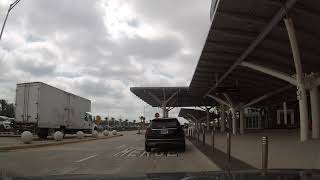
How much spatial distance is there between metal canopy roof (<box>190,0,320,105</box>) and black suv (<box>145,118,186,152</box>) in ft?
16.5

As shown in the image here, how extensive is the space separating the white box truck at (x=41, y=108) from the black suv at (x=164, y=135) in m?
15.6

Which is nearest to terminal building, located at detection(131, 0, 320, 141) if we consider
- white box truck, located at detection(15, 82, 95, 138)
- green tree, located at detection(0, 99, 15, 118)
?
white box truck, located at detection(15, 82, 95, 138)

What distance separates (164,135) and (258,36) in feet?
22.0

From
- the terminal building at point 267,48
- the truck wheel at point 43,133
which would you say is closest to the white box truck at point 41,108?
the truck wheel at point 43,133

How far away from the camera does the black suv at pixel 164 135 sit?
23922mm

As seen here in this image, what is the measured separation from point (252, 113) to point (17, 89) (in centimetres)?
6598

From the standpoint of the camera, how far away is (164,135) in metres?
24.0

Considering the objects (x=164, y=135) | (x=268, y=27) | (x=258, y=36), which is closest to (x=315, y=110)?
(x=258, y=36)

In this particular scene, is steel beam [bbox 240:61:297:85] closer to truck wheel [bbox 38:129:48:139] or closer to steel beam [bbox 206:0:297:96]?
steel beam [bbox 206:0:297:96]

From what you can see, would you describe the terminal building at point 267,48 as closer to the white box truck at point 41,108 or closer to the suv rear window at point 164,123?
the suv rear window at point 164,123

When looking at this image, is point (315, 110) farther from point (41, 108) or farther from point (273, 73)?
point (41, 108)

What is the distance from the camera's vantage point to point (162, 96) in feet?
251

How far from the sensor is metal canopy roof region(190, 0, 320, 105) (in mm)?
19172

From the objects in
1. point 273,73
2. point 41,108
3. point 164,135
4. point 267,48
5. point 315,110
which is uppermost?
point 267,48
